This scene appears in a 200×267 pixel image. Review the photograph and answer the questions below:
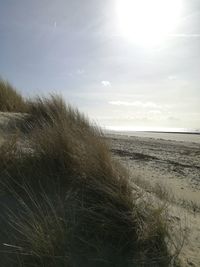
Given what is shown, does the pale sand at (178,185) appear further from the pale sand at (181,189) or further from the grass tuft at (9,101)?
the grass tuft at (9,101)

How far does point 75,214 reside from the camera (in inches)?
118

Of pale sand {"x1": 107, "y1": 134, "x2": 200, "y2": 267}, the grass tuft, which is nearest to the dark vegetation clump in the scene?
pale sand {"x1": 107, "y1": 134, "x2": 200, "y2": 267}

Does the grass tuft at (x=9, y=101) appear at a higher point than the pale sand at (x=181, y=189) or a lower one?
higher

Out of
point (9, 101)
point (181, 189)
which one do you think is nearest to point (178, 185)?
point (181, 189)

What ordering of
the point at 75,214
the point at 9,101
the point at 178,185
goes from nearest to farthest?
the point at 75,214
the point at 178,185
the point at 9,101

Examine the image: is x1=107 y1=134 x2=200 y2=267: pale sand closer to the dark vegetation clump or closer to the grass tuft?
the dark vegetation clump

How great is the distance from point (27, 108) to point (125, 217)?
7.12 metres

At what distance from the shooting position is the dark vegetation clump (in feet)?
8.66

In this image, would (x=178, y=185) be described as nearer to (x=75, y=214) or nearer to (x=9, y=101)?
(x=75, y=214)

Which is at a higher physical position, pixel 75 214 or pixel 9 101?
pixel 9 101

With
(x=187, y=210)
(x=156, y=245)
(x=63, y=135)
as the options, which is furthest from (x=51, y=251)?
(x=187, y=210)

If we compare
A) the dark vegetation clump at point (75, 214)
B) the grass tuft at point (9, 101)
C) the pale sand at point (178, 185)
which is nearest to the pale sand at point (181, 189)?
the pale sand at point (178, 185)

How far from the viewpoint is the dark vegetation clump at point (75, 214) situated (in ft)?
8.66

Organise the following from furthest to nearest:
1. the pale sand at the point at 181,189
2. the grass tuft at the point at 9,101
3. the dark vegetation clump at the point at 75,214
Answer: the grass tuft at the point at 9,101
the pale sand at the point at 181,189
the dark vegetation clump at the point at 75,214
